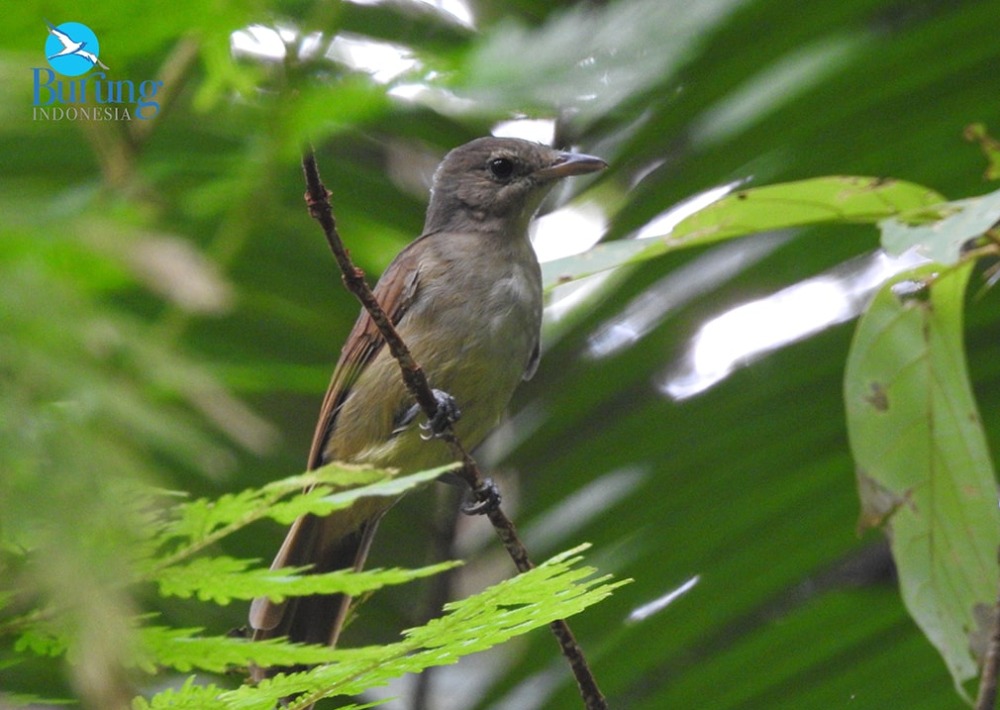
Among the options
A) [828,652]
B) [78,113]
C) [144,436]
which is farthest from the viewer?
[828,652]

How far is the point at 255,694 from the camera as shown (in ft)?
4.61

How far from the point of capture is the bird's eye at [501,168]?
420cm

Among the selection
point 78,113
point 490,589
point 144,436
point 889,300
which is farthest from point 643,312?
point 144,436

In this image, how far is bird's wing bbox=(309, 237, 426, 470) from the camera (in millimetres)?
3797

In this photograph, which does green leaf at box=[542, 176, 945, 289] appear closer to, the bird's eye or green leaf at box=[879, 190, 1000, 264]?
green leaf at box=[879, 190, 1000, 264]

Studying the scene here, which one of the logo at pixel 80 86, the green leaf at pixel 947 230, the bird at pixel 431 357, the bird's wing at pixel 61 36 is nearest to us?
the bird's wing at pixel 61 36

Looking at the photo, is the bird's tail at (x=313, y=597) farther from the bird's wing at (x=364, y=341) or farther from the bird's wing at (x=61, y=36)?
the bird's wing at (x=61, y=36)

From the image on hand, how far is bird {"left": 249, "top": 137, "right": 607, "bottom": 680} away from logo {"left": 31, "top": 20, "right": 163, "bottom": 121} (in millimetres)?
1294

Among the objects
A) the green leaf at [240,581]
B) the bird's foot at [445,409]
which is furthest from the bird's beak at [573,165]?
the green leaf at [240,581]

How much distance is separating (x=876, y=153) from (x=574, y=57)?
0.97 metres

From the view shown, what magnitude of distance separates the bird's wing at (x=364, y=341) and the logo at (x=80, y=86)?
1.33 metres

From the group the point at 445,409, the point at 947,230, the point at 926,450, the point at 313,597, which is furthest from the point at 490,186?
the point at 947,230

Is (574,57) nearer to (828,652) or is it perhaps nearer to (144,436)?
(828,652)

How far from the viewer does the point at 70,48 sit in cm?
184
